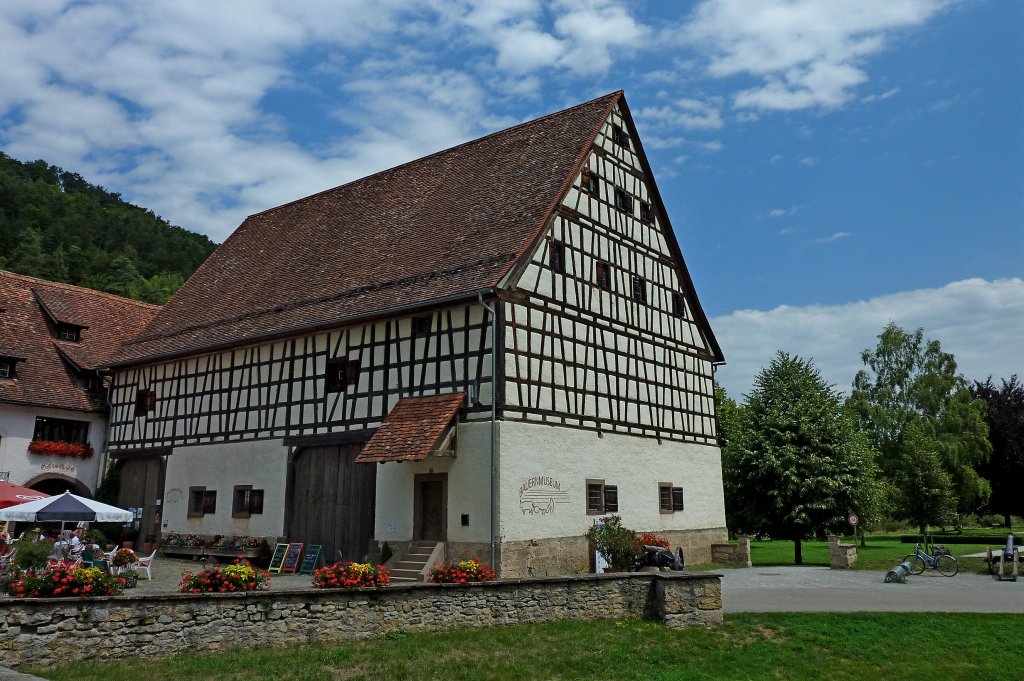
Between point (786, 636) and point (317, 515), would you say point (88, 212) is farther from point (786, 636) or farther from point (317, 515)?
point (786, 636)

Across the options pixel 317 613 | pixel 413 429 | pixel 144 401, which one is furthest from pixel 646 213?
pixel 144 401

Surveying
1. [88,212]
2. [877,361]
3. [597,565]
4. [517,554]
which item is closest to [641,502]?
[597,565]

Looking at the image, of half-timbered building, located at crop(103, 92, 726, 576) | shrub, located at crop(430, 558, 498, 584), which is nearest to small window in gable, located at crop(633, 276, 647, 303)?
half-timbered building, located at crop(103, 92, 726, 576)

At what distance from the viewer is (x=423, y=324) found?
20.0m

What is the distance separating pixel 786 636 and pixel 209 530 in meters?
17.0

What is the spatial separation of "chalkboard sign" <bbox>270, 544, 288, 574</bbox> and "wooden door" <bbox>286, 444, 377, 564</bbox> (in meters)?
0.42

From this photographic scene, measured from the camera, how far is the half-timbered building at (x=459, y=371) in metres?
18.7

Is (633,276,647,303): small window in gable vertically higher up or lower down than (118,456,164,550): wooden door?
higher up

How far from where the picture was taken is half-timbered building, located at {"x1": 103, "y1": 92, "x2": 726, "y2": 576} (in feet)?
61.3

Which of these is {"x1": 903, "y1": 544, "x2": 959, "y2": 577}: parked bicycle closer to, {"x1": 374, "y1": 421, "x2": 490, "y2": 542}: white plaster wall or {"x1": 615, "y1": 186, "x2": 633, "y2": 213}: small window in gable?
{"x1": 374, "y1": 421, "x2": 490, "y2": 542}: white plaster wall

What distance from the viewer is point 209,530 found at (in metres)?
23.5

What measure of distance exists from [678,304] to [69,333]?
22.1 m

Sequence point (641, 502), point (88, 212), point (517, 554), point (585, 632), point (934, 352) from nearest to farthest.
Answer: point (585, 632)
point (517, 554)
point (641, 502)
point (934, 352)
point (88, 212)

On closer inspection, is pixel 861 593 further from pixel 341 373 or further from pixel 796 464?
pixel 341 373
